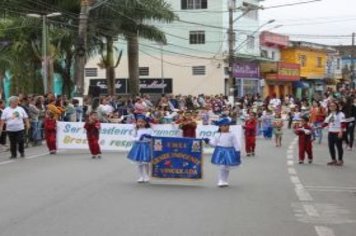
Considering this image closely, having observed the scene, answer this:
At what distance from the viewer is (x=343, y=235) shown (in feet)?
28.0

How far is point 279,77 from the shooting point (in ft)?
233

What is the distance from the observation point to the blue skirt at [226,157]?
1318cm

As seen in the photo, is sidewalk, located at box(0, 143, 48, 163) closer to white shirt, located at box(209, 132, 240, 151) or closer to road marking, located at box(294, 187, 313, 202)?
white shirt, located at box(209, 132, 240, 151)

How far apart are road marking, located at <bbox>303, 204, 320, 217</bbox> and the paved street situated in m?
0.01

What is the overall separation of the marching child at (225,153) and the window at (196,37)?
4835 centimetres

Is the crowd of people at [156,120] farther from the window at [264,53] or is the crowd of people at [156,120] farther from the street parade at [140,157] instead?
the window at [264,53]

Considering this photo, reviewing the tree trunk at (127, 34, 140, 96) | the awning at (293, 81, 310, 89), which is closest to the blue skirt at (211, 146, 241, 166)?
the tree trunk at (127, 34, 140, 96)

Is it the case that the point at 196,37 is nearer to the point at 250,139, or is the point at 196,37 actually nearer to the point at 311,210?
the point at 250,139

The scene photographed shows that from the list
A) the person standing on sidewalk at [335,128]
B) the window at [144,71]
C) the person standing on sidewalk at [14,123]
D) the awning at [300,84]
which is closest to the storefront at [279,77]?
the awning at [300,84]

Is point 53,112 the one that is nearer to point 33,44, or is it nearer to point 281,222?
point 281,222

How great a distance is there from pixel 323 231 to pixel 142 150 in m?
5.45

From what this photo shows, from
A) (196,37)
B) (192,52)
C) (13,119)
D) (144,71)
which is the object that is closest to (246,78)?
(192,52)

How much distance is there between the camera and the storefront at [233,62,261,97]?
63297 millimetres

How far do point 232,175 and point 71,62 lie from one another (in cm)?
3006
